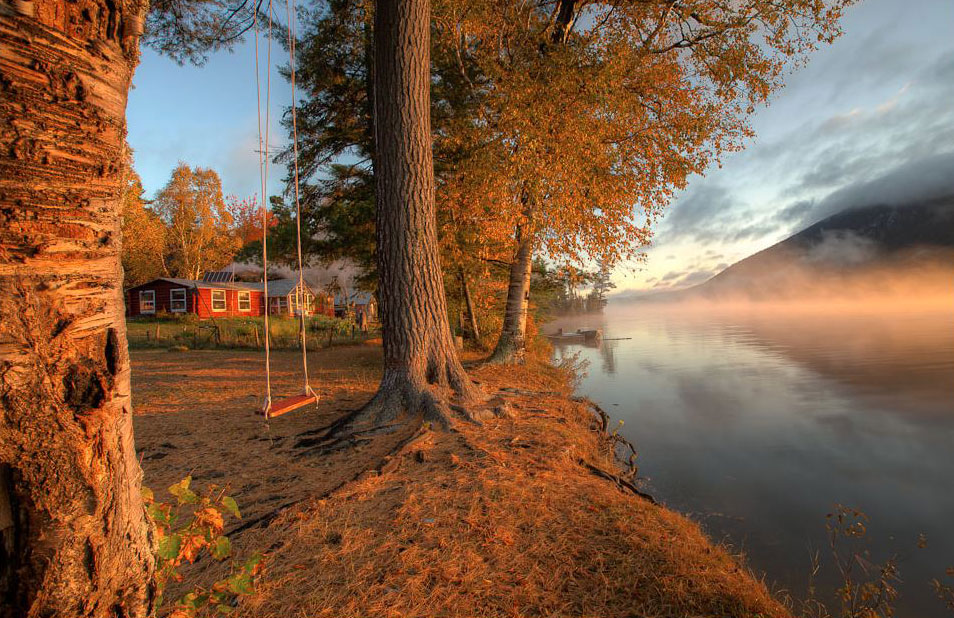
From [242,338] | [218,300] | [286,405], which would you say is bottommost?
[242,338]

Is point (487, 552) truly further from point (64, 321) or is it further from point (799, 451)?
point (799, 451)

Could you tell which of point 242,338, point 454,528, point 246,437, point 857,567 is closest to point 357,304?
point 242,338

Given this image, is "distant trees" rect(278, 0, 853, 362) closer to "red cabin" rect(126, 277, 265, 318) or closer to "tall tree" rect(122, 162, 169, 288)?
"red cabin" rect(126, 277, 265, 318)

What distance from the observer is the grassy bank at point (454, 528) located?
2518 millimetres

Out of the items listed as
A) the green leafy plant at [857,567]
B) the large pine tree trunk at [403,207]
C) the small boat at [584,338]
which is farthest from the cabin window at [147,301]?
the green leafy plant at [857,567]

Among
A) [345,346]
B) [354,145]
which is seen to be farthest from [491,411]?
[345,346]

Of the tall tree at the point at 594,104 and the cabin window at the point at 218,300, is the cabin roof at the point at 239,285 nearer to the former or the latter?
the cabin window at the point at 218,300

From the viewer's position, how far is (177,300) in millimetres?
33875

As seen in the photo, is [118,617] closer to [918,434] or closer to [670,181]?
[670,181]

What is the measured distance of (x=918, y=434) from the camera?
11.5 meters

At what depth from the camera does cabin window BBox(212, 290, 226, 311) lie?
34844mm

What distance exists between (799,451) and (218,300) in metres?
37.7

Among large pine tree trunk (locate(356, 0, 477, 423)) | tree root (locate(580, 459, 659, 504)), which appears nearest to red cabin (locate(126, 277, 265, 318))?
large pine tree trunk (locate(356, 0, 477, 423))

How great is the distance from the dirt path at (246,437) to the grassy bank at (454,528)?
0.03m
